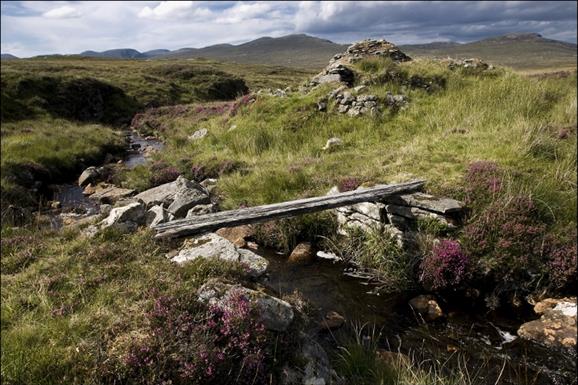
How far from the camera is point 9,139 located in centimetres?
2236

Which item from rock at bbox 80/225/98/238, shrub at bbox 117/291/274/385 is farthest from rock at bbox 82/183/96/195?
shrub at bbox 117/291/274/385

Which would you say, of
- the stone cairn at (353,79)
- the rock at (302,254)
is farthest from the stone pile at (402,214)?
the stone cairn at (353,79)

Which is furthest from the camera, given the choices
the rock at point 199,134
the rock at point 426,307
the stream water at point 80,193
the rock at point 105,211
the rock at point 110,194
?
the rock at point 199,134

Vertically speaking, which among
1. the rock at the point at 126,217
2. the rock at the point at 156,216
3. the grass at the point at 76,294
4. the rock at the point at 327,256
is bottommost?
the rock at the point at 327,256

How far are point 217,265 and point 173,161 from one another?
12.0 meters

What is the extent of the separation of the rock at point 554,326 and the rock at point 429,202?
237 cm

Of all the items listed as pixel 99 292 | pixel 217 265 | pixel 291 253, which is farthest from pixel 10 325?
pixel 291 253

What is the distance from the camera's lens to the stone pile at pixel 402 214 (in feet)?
28.8

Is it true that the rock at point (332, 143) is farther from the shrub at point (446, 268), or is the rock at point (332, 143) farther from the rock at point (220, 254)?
the rock at point (220, 254)

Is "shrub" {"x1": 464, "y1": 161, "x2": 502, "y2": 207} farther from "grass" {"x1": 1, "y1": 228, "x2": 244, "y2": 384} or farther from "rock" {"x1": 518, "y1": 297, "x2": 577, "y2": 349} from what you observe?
"grass" {"x1": 1, "y1": 228, "x2": 244, "y2": 384}

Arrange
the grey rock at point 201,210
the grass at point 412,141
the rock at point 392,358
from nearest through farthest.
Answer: the rock at point 392,358 < the grass at point 412,141 < the grey rock at point 201,210

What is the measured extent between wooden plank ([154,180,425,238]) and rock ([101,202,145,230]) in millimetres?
800

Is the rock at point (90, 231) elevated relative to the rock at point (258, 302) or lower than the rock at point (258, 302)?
elevated

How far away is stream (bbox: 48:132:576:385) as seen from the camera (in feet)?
20.1
